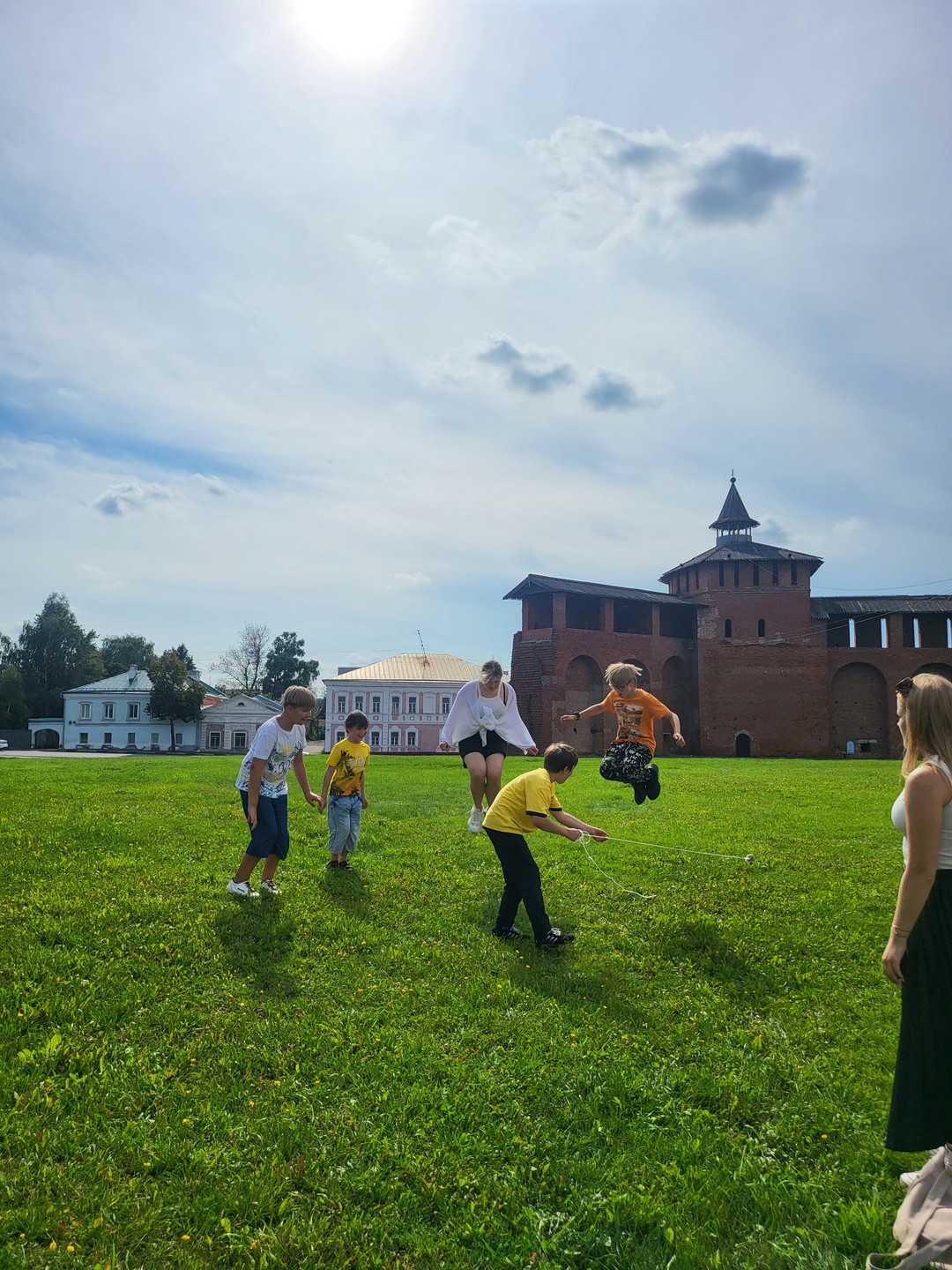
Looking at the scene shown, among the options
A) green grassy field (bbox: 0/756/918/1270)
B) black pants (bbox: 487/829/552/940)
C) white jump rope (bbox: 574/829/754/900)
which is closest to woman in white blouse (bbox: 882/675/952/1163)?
green grassy field (bbox: 0/756/918/1270)

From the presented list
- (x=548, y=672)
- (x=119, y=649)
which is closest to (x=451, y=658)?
(x=548, y=672)

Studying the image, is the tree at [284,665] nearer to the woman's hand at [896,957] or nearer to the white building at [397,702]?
the white building at [397,702]

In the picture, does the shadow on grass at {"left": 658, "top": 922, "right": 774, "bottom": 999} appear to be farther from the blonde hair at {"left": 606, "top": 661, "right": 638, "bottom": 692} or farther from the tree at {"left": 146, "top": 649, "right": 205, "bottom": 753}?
the tree at {"left": 146, "top": 649, "right": 205, "bottom": 753}

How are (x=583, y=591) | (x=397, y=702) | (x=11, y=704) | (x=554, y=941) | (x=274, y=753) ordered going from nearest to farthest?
(x=554, y=941) → (x=274, y=753) → (x=583, y=591) → (x=397, y=702) → (x=11, y=704)

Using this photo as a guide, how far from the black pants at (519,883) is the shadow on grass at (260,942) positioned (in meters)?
1.70

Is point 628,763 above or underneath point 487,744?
underneath

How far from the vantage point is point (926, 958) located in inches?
127

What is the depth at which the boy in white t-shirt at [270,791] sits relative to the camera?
7.24 meters

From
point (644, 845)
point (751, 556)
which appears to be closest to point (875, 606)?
point (751, 556)

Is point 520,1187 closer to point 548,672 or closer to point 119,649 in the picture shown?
point 548,672

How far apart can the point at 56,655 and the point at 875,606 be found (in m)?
75.5

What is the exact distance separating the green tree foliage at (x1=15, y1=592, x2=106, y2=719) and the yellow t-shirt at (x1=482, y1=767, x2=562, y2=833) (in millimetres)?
84430

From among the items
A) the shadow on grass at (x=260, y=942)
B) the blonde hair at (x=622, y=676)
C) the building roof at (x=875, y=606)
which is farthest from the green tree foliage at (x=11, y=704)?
the blonde hair at (x=622, y=676)

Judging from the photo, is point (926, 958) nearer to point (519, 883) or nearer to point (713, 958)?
point (713, 958)
